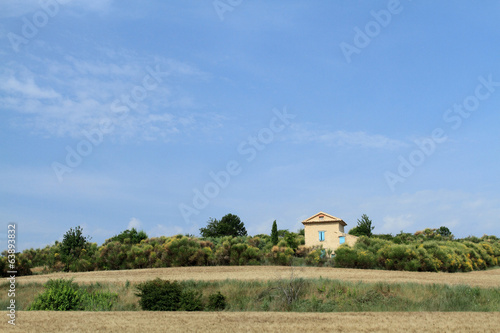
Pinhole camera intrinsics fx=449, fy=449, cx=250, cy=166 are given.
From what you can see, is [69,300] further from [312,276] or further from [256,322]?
[312,276]

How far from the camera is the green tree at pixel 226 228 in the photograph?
221ft

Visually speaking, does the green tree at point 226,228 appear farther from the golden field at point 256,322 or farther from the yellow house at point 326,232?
the golden field at point 256,322

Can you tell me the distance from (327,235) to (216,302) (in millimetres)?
29141

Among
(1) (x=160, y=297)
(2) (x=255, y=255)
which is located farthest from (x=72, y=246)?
(1) (x=160, y=297)

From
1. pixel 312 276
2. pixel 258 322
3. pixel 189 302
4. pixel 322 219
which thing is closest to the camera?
pixel 258 322

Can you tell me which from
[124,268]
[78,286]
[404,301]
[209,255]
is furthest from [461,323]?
[124,268]

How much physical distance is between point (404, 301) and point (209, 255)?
24175 mm

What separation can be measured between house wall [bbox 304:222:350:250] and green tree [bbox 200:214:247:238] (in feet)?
69.3

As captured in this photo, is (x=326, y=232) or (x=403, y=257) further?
(x=326, y=232)

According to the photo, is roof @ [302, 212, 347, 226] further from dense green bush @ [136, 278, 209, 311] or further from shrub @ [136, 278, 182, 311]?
shrub @ [136, 278, 182, 311]

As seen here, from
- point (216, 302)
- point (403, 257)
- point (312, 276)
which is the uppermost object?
point (403, 257)

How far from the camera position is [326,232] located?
46.6m

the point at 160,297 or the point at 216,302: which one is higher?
the point at 160,297

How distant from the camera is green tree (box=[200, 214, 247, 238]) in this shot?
67250 millimetres
